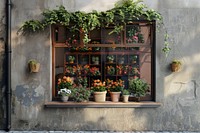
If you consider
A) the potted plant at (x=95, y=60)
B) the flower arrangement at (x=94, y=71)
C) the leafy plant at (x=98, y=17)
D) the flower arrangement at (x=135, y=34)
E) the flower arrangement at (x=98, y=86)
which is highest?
the leafy plant at (x=98, y=17)

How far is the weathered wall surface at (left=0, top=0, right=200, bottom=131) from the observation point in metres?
8.34

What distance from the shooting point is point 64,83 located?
28.1ft

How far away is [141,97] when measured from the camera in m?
8.56

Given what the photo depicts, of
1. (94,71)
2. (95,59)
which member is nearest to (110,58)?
(95,59)

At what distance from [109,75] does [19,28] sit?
252 centimetres

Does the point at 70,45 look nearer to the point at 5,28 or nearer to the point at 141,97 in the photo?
the point at 5,28

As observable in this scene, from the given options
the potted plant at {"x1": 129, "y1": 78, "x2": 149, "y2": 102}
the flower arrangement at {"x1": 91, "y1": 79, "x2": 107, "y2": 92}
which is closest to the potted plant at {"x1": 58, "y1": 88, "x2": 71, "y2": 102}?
the flower arrangement at {"x1": 91, "y1": 79, "x2": 107, "y2": 92}

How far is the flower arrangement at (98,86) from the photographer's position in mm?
8484

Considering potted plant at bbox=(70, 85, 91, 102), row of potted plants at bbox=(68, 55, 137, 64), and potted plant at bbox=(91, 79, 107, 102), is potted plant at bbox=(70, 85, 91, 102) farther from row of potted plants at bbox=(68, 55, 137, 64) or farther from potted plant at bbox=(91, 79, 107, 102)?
row of potted plants at bbox=(68, 55, 137, 64)

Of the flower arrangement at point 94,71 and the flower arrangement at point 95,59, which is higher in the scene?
the flower arrangement at point 95,59

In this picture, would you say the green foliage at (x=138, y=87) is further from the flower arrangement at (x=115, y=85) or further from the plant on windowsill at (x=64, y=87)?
the plant on windowsill at (x=64, y=87)

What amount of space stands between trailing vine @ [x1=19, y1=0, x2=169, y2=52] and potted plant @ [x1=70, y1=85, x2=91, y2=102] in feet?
3.94

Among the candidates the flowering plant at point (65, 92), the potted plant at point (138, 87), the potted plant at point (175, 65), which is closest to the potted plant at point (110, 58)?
the potted plant at point (138, 87)

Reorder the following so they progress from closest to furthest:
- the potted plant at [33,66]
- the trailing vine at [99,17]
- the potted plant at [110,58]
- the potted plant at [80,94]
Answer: the trailing vine at [99,17], the potted plant at [33,66], the potted plant at [80,94], the potted plant at [110,58]
